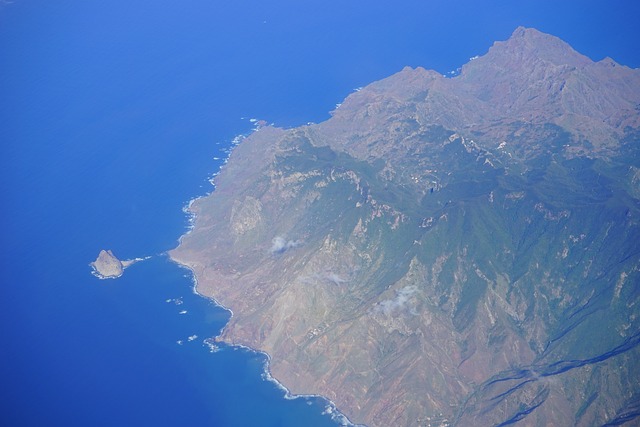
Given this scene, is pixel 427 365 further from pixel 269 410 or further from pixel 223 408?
pixel 223 408

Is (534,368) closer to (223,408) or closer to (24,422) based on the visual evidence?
(223,408)

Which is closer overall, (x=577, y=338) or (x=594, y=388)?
(x=594, y=388)

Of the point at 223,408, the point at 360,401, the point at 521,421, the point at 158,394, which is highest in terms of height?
the point at 158,394

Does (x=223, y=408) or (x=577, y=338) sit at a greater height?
(x=223, y=408)

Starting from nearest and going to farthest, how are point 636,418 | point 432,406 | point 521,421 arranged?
1. point 636,418
2. point 521,421
3. point 432,406

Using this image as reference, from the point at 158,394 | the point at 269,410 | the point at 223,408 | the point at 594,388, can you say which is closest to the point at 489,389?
the point at 594,388

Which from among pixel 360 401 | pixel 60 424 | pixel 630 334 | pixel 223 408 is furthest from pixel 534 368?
pixel 60 424

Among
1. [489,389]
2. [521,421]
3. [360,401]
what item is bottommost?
[521,421]

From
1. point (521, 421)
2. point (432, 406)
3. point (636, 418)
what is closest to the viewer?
point (636, 418)

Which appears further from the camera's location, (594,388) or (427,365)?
(427,365)
